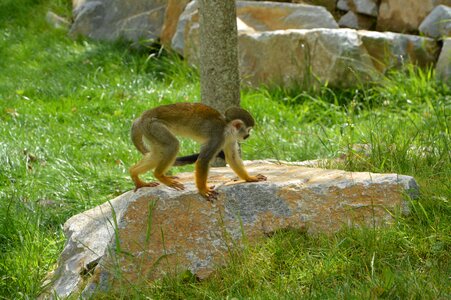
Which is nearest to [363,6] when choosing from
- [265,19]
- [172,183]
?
[265,19]

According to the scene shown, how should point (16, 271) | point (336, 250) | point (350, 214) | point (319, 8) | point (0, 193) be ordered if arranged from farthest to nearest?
point (319, 8) < point (0, 193) < point (16, 271) < point (350, 214) < point (336, 250)


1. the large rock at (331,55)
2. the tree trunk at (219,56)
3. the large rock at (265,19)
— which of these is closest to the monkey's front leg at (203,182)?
the tree trunk at (219,56)

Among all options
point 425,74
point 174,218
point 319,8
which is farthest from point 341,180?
point 319,8

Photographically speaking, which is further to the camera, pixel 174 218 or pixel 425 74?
pixel 425 74

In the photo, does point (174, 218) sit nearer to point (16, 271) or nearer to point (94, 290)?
point (94, 290)

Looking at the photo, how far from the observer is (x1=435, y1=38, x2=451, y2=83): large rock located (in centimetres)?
871

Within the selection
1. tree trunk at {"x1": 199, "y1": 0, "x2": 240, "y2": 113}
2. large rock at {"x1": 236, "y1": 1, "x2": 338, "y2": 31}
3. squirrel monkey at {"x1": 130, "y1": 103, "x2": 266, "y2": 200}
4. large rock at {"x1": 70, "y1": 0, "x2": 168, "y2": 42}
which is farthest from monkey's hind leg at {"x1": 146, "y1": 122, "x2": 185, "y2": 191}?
large rock at {"x1": 70, "y1": 0, "x2": 168, "y2": 42}

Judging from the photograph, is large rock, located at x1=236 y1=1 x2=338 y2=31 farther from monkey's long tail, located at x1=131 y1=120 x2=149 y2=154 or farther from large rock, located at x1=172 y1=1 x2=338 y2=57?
monkey's long tail, located at x1=131 y1=120 x2=149 y2=154

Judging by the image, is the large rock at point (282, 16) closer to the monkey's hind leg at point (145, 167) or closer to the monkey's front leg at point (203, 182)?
the monkey's hind leg at point (145, 167)

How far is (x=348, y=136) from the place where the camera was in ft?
21.4

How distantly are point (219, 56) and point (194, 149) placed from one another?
128 centimetres

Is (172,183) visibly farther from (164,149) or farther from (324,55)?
(324,55)

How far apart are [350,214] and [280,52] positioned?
5.01 metres

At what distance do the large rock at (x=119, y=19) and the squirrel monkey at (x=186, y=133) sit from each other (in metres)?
6.58
